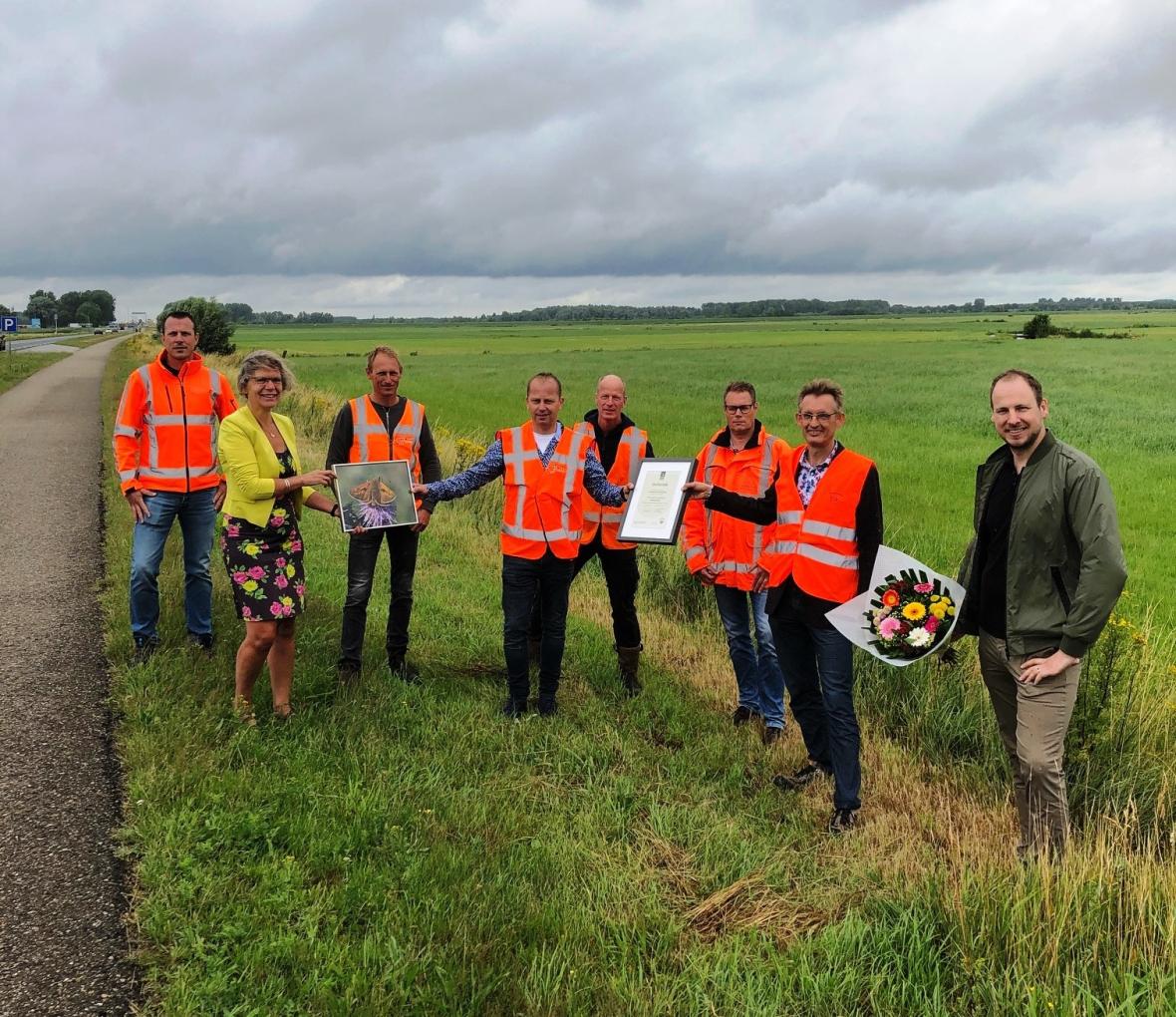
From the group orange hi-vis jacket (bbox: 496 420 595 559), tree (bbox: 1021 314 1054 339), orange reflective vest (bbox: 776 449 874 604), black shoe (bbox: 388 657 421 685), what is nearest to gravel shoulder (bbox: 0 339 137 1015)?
black shoe (bbox: 388 657 421 685)

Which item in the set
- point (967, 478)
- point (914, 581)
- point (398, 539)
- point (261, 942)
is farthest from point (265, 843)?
point (967, 478)

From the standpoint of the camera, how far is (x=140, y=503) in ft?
17.8

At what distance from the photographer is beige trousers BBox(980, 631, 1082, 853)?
3367 millimetres

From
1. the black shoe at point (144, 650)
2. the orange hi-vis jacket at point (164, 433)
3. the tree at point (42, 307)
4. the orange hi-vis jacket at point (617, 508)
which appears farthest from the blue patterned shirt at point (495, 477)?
the tree at point (42, 307)

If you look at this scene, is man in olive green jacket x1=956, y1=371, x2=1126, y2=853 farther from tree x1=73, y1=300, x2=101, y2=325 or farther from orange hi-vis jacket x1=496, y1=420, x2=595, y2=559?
tree x1=73, y1=300, x2=101, y2=325

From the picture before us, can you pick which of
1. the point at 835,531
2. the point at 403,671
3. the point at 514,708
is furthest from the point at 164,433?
the point at 835,531

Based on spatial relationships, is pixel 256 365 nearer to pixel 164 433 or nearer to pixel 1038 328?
pixel 164 433

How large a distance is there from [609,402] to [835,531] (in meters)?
2.12

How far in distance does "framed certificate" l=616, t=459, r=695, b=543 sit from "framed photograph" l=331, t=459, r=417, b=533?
1441mm

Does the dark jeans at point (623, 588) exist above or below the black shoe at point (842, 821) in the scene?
above

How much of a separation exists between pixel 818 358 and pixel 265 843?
57.5 m

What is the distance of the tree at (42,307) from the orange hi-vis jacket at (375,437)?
155 m

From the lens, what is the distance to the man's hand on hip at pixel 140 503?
5398 mm

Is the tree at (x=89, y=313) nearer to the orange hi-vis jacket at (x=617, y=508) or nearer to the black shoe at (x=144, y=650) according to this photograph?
the black shoe at (x=144, y=650)
